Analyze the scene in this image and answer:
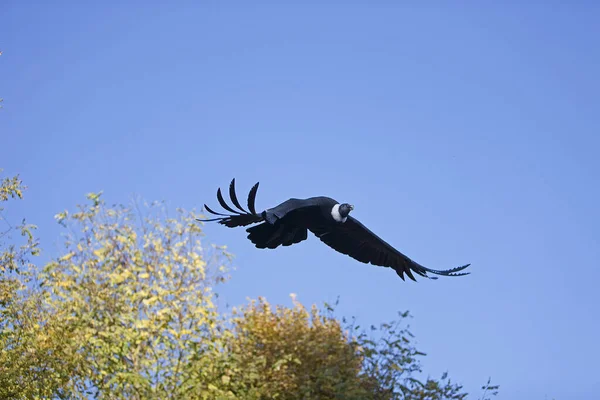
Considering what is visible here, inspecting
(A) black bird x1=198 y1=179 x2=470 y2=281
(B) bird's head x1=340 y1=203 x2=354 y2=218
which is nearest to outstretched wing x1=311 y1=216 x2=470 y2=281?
(A) black bird x1=198 y1=179 x2=470 y2=281

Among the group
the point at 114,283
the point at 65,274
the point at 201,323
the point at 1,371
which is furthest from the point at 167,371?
the point at 1,371

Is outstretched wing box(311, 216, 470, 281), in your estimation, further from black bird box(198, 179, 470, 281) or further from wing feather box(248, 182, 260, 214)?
wing feather box(248, 182, 260, 214)

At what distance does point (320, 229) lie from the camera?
56.1 ft

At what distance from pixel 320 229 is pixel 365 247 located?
1.27m

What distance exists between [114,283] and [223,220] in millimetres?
3056

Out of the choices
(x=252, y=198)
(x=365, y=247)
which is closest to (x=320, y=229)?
(x=365, y=247)

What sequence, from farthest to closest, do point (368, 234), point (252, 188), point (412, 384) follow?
point (368, 234), point (412, 384), point (252, 188)

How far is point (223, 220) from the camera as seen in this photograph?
14.9 m

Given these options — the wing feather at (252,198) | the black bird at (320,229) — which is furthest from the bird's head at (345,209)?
the wing feather at (252,198)

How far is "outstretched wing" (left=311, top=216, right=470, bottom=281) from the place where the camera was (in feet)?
56.4

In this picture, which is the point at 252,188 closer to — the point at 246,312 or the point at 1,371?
the point at 246,312

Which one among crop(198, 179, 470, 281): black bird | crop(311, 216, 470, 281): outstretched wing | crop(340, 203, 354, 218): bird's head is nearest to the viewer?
crop(198, 179, 470, 281): black bird

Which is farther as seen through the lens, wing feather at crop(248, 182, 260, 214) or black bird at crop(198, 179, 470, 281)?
black bird at crop(198, 179, 470, 281)

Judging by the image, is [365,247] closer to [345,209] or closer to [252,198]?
[345,209]
